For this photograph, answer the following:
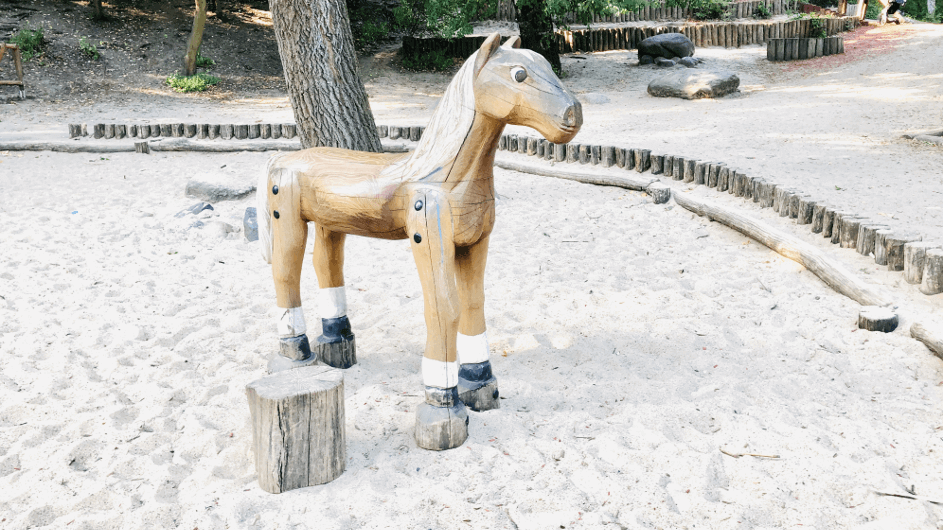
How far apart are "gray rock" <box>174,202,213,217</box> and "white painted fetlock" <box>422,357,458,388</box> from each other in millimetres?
4301

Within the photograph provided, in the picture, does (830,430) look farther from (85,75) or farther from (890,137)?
(85,75)

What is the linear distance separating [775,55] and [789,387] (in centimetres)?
1540

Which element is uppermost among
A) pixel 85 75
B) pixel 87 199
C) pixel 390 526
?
pixel 85 75

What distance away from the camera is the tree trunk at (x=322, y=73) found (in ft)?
19.6

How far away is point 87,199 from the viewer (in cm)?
720

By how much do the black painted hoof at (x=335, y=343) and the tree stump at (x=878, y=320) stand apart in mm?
2922

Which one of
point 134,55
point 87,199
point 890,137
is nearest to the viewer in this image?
point 87,199

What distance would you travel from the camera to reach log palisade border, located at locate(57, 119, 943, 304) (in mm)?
4801

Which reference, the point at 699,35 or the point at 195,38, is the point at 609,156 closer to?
the point at 195,38

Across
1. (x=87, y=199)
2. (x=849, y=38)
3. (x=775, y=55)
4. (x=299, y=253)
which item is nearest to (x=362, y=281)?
(x=299, y=253)

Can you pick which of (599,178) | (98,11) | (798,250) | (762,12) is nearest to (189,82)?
(98,11)

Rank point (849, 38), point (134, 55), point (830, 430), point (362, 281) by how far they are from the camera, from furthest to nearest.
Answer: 1. point (849, 38)
2. point (134, 55)
3. point (362, 281)
4. point (830, 430)

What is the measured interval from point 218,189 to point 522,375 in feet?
14.7

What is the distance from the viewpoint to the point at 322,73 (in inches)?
242
